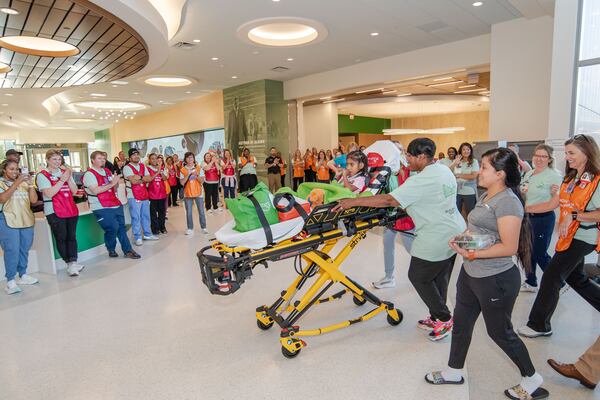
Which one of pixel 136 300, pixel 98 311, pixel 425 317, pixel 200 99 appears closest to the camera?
pixel 425 317

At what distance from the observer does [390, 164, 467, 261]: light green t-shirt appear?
230 centimetres

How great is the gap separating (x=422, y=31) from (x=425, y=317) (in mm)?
6462

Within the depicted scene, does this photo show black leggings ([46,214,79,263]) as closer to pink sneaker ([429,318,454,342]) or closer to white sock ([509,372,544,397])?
pink sneaker ([429,318,454,342])

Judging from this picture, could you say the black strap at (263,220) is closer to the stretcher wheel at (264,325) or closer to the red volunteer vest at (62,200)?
the stretcher wheel at (264,325)

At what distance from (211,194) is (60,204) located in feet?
15.3

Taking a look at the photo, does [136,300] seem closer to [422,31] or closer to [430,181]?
[430,181]

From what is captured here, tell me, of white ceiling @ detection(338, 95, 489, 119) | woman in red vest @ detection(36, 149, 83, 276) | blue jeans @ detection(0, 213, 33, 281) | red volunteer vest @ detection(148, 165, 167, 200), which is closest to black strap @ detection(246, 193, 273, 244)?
woman in red vest @ detection(36, 149, 83, 276)

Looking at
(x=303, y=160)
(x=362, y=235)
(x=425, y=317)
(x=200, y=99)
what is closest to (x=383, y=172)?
(x=362, y=235)

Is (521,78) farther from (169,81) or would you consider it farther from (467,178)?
(169,81)

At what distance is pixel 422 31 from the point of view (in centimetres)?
742

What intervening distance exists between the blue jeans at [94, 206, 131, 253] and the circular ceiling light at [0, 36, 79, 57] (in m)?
3.72

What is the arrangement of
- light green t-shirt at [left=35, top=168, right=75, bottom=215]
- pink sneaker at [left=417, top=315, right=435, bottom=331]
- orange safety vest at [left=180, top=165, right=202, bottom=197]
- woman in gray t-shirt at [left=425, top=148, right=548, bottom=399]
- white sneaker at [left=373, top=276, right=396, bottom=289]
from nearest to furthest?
woman in gray t-shirt at [left=425, top=148, right=548, bottom=399], pink sneaker at [left=417, top=315, right=435, bottom=331], white sneaker at [left=373, top=276, right=396, bottom=289], light green t-shirt at [left=35, top=168, right=75, bottom=215], orange safety vest at [left=180, top=165, right=202, bottom=197]

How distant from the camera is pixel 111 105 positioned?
15992mm

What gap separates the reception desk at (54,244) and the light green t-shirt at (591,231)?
5.53m
